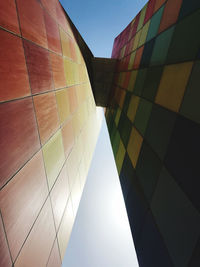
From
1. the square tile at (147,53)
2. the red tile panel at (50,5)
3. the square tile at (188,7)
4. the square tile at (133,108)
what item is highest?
the red tile panel at (50,5)

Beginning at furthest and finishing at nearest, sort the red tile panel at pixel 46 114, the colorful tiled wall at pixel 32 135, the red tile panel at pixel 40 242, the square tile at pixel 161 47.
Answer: the square tile at pixel 161 47 → the red tile panel at pixel 46 114 → the red tile panel at pixel 40 242 → the colorful tiled wall at pixel 32 135

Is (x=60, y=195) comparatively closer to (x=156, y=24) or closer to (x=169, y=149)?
(x=169, y=149)

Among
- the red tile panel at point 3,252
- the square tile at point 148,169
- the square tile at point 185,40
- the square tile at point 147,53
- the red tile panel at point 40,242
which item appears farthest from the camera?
the square tile at point 147,53

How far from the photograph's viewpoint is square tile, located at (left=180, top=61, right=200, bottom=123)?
12.8ft

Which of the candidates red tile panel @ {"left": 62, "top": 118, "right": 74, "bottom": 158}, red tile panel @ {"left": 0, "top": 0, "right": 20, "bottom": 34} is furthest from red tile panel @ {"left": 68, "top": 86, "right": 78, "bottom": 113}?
red tile panel @ {"left": 0, "top": 0, "right": 20, "bottom": 34}

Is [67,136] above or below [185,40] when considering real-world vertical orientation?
below

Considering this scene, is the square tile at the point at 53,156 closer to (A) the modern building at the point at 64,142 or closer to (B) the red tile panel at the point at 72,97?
(A) the modern building at the point at 64,142

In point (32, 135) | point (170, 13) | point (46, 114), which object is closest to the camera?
point (32, 135)

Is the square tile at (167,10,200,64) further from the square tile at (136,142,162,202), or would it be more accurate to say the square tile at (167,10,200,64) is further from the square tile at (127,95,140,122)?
the square tile at (136,142,162,202)

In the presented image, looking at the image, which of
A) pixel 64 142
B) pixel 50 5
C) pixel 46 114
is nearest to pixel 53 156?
pixel 64 142

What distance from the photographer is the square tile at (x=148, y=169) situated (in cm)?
547

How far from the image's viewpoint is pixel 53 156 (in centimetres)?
624

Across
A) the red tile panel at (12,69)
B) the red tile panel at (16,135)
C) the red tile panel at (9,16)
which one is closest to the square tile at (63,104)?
the red tile panel at (16,135)

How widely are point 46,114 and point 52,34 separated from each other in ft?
12.5
